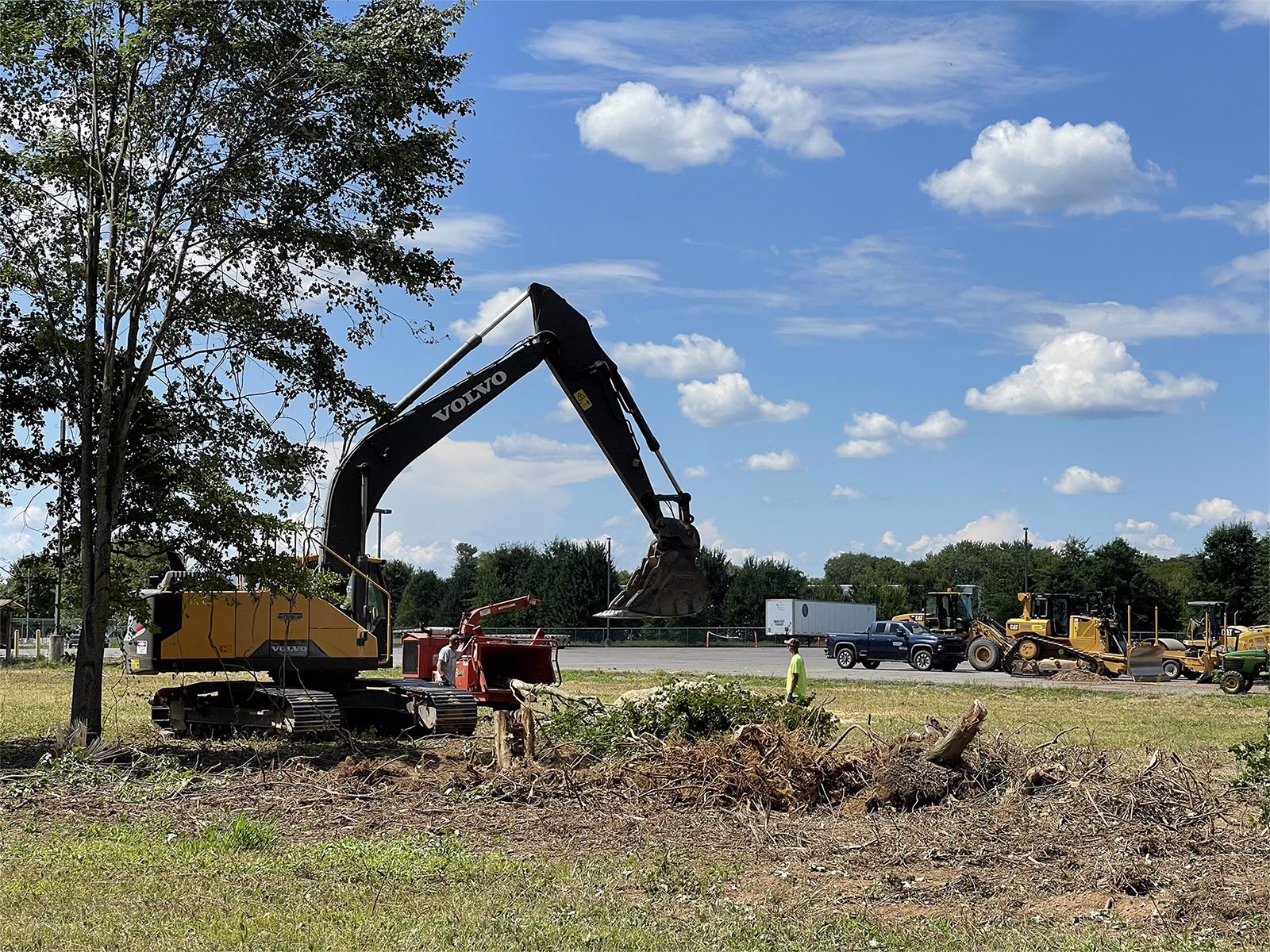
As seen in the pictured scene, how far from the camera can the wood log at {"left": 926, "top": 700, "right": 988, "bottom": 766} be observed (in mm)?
11219

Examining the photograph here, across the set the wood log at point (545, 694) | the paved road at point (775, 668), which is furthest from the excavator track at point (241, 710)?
the paved road at point (775, 668)

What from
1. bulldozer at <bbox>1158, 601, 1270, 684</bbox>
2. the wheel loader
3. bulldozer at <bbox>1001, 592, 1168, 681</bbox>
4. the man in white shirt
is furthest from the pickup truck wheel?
the man in white shirt

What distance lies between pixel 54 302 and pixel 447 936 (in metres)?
9.58

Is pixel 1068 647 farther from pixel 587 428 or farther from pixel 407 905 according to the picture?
pixel 407 905

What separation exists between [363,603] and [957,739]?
27.7 ft

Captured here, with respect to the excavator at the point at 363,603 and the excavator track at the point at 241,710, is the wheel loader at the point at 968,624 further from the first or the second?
the excavator track at the point at 241,710

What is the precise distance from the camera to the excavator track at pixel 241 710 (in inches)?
613

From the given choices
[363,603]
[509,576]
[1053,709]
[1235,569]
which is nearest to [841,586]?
[509,576]

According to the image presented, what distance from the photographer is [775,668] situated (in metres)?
43.4

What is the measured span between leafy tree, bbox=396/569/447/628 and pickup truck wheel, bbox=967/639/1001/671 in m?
59.7

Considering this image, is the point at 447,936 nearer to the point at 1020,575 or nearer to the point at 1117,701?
the point at 1117,701

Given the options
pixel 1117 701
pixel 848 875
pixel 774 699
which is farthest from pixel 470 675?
pixel 1117 701

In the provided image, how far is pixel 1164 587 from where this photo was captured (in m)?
82.1

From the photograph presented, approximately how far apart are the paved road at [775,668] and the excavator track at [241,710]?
18888 millimetres
